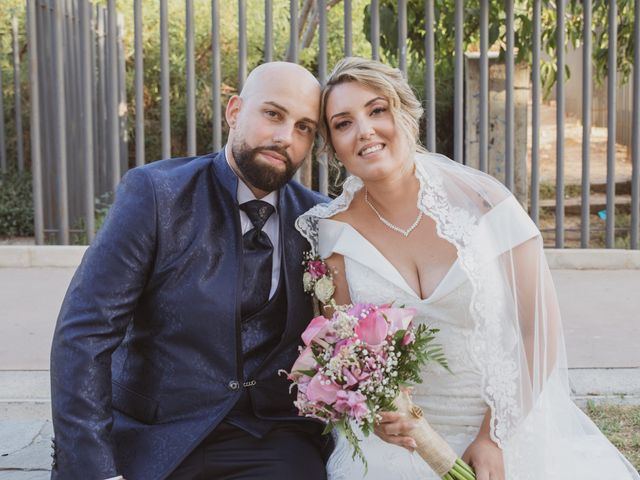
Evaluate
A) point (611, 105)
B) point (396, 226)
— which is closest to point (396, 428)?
point (396, 226)

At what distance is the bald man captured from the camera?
283cm

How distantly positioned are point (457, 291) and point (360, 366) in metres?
0.61

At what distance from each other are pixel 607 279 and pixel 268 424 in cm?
482

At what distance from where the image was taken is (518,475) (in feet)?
9.75

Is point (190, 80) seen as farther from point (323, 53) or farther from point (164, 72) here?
point (323, 53)

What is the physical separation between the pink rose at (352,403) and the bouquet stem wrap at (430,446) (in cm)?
23

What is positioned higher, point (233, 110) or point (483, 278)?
point (233, 110)

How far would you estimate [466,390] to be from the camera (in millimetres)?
3043

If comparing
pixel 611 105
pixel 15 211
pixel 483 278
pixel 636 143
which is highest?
pixel 611 105

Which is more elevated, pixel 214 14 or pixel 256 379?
pixel 214 14

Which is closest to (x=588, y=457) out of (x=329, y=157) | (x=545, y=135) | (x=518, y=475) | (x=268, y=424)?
(x=518, y=475)

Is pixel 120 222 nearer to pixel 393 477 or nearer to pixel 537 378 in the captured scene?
pixel 393 477

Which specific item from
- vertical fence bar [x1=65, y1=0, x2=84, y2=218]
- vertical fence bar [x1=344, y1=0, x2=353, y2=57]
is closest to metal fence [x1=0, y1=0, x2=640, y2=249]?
vertical fence bar [x1=344, y1=0, x2=353, y2=57]

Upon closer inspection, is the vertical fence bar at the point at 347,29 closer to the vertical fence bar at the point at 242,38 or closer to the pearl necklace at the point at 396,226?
the vertical fence bar at the point at 242,38
